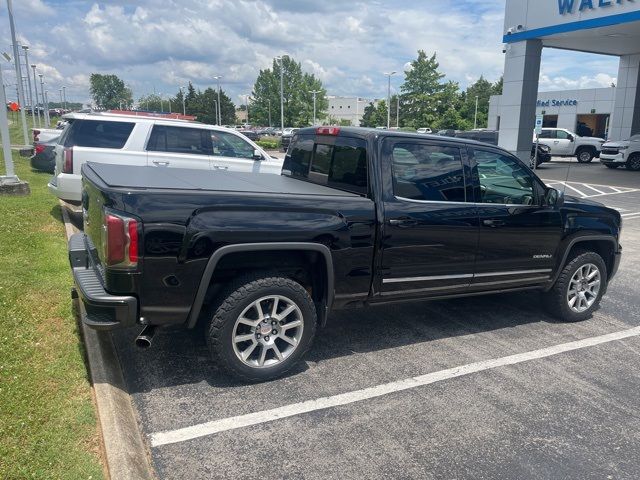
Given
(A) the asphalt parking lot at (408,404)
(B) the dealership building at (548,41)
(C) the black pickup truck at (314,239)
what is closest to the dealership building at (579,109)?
(B) the dealership building at (548,41)

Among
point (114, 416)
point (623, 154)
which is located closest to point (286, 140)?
point (623, 154)

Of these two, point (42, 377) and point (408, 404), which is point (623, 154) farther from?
point (42, 377)

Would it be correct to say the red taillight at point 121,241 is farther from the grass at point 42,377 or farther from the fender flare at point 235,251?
the grass at point 42,377

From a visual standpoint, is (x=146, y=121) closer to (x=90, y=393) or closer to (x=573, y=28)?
(x=90, y=393)

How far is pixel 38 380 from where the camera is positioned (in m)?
3.66

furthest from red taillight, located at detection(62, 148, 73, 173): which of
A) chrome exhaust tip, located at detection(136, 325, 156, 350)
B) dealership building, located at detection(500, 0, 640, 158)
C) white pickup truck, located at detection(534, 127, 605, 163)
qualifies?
white pickup truck, located at detection(534, 127, 605, 163)

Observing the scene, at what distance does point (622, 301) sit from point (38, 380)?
6.20 m

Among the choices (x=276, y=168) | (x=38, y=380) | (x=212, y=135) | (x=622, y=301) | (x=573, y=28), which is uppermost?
(x=573, y=28)

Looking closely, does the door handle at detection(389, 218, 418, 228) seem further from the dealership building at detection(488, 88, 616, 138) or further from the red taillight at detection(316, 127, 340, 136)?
the dealership building at detection(488, 88, 616, 138)

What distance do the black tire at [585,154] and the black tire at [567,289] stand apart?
86.9 feet

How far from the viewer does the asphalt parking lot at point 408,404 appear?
3.14m

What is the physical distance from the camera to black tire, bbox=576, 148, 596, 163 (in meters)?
29.2

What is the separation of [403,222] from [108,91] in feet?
492

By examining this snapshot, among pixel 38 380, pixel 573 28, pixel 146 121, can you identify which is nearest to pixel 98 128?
pixel 146 121
